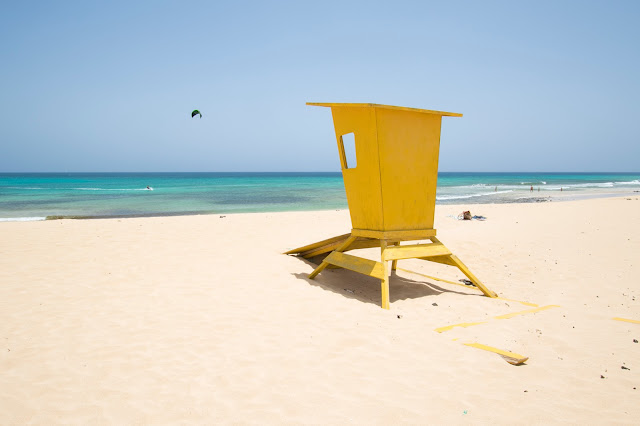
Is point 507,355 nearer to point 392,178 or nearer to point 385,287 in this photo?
point 385,287

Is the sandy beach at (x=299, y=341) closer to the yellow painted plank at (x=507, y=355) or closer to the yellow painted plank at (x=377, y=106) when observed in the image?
the yellow painted plank at (x=507, y=355)

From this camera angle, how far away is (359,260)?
5250 mm

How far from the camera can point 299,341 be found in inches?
145

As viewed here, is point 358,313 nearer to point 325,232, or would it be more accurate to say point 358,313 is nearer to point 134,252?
point 134,252

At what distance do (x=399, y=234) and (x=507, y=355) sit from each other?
1975 millimetres

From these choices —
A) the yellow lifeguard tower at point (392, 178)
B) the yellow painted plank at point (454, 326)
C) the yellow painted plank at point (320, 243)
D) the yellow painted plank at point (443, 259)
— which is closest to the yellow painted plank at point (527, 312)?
the yellow painted plank at point (454, 326)

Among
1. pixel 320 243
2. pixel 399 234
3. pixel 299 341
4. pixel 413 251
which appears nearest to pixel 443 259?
pixel 413 251

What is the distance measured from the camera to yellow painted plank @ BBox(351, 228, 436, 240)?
5.04 metres

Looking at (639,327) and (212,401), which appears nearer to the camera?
(212,401)

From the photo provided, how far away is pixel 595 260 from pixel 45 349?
26.5ft

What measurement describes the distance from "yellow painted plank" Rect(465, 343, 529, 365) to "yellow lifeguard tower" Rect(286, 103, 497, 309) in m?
1.19

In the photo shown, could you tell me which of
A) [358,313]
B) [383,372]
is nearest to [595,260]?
[358,313]

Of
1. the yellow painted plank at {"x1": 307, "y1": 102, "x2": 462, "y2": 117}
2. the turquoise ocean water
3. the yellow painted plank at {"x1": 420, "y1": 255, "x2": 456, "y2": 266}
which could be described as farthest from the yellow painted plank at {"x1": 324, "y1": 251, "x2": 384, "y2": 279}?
the turquoise ocean water

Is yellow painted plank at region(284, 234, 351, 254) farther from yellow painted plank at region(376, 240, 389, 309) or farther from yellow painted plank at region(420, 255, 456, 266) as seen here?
yellow painted plank at region(376, 240, 389, 309)
